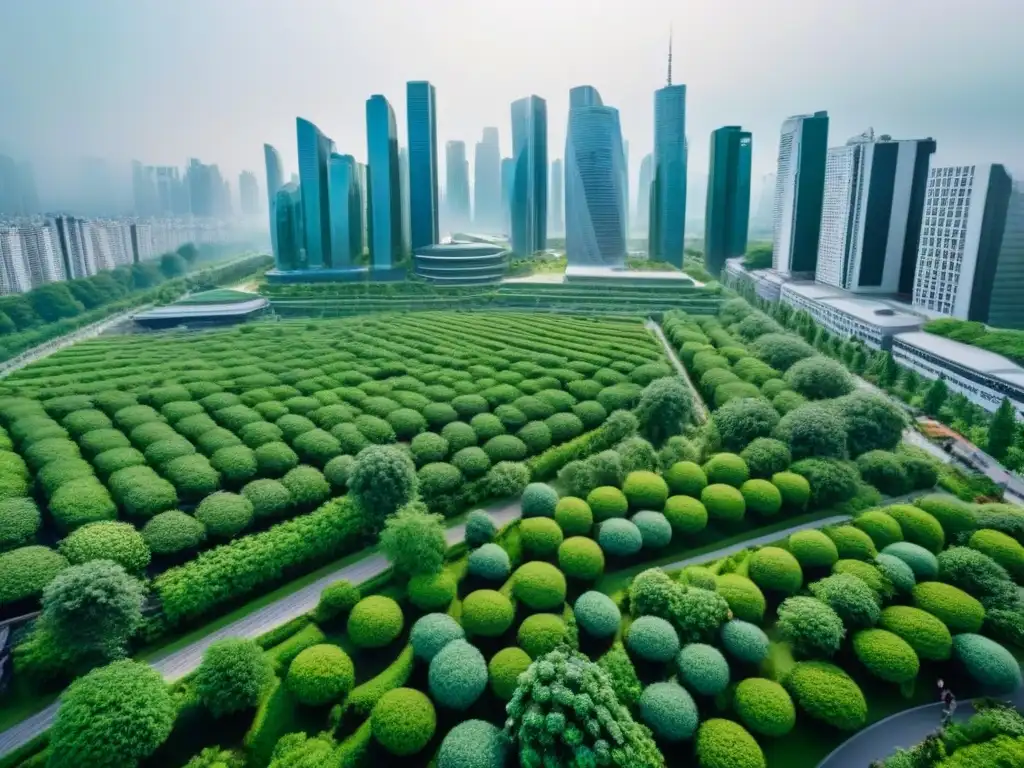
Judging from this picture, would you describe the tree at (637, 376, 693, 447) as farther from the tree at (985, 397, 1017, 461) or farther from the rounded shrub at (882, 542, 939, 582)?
the tree at (985, 397, 1017, 461)

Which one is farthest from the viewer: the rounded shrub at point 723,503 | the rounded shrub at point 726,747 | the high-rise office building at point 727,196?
the high-rise office building at point 727,196

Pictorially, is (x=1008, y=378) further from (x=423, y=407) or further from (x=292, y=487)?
(x=292, y=487)

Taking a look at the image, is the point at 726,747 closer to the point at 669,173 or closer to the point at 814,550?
the point at 814,550

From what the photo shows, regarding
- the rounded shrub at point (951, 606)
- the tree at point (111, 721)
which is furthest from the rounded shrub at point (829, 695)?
the tree at point (111, 721)

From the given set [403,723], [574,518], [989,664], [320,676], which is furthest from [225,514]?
[989,664]

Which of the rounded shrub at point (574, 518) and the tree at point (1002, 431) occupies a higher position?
the tree at point (1002, 431)

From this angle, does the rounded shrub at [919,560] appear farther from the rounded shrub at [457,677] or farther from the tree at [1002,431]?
the rounded shrub at [457,677]
